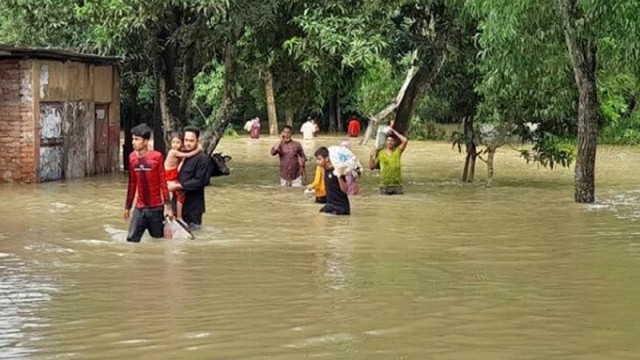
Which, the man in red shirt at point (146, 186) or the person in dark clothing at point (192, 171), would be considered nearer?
the man in red shirt at point (146, 186)

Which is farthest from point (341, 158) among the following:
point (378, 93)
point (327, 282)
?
point (378, 93)

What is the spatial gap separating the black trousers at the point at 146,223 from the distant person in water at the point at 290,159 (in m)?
8.77

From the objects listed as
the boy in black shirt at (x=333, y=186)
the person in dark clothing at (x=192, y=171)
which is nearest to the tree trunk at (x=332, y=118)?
the boy in black shirt at (x=333, y=186)

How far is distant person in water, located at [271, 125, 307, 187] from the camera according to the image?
69.6 feet

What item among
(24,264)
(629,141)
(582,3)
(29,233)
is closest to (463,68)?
(582,3)

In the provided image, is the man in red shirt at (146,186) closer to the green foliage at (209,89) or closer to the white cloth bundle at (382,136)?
the white cloth bundle at (382,136)

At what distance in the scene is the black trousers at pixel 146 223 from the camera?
475 inches

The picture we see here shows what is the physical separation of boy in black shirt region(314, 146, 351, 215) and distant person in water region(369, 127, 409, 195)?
12.0ft

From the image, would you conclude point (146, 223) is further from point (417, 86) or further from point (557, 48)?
point (417, 86)

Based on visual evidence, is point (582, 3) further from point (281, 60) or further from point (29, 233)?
point (281, 60)

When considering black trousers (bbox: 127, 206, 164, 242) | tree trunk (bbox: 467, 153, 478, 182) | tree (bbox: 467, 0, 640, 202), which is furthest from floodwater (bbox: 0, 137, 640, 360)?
tree trunk (bbox: 467, 153, 478, 182)

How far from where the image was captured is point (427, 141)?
45719 mm

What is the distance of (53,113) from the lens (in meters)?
22.6

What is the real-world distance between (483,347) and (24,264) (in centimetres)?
584
